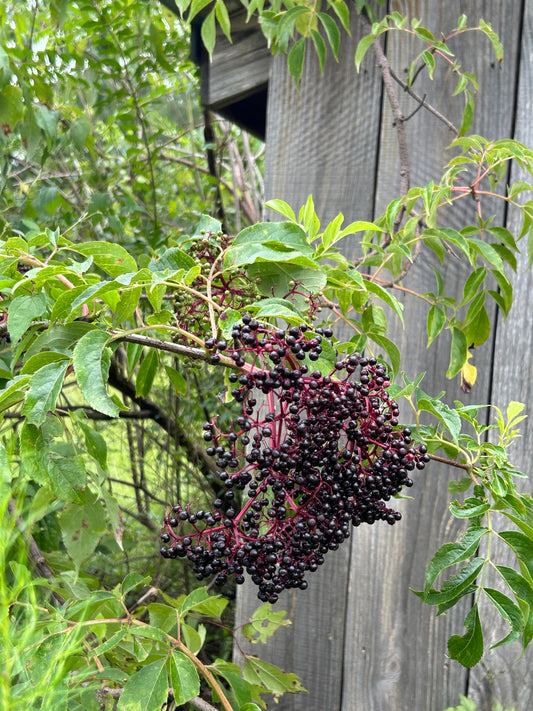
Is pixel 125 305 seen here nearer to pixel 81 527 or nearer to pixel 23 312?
pixel 23 312

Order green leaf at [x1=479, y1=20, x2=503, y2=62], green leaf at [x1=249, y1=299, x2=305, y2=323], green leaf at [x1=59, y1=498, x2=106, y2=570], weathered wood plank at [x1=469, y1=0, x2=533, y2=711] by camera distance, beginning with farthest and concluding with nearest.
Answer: weathered wood plank at [x1=469, y1=0, x2=533, y2=711] < green leaf at [x1=479, y1=20, x2=503, y2=62] < green leaf at [x1=59, y1=498, x2=106, y2=570] < green leaf at [x1=249, y1=299, x2=305, y2=323]

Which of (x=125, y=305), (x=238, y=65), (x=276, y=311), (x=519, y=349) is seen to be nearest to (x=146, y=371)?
(x=125, y=305)

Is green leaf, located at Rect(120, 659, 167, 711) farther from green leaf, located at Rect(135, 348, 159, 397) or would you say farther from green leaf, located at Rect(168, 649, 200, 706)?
green leaf, located at Rect(135, 348, 159, 397)

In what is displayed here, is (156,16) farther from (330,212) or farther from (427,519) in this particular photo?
(427,519)

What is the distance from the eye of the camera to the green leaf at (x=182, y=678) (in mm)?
787

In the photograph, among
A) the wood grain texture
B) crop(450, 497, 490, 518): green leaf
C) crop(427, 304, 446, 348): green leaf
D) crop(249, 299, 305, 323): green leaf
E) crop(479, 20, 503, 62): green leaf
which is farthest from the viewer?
the wood grain texture

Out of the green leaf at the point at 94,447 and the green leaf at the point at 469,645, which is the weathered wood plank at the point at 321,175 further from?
the green leaf at the point at 94,447

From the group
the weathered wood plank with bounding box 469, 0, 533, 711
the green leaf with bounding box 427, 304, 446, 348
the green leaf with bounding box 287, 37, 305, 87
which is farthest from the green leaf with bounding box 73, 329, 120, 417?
the weathered wood plank with bounding box 469, 0, 533, 711

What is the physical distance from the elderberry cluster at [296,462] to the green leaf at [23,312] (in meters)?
0.23

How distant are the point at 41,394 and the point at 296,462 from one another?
0.86 feet

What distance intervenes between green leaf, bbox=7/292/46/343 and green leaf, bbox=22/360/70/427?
0.35 ft

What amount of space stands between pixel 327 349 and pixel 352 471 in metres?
0.15

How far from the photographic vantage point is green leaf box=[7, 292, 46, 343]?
768mm

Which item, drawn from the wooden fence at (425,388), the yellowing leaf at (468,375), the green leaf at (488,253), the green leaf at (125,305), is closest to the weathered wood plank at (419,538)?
the wooden fence at (425,388)
